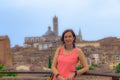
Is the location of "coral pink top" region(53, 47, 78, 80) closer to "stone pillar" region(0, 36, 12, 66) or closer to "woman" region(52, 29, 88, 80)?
"woman" region(52, 29, 88, 80)

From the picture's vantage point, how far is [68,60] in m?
4.45

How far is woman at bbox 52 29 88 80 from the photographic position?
4.45m

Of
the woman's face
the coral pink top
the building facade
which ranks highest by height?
the building facade

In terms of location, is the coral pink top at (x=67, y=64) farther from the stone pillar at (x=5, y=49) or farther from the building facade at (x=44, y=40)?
the building facade at (x=44, y=40)

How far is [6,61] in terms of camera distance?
135ft

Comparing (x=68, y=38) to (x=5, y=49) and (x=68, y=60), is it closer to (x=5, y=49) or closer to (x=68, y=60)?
(x=68, y=60)

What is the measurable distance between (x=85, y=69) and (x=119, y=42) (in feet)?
245

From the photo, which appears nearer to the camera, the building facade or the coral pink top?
the coral pink top

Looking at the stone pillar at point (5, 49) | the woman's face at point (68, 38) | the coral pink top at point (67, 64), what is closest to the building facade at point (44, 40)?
the stone pillar at point (5, 49)

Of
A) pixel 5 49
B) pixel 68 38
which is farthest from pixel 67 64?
pixel 5 49

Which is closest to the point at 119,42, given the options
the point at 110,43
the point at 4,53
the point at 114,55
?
the point at 110,43

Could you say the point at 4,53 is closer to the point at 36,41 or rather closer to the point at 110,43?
the point at 110,43

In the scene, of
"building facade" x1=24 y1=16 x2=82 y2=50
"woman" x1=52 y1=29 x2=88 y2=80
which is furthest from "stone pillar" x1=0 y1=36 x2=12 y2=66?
"building facade" x1=24 y1=16 x2=82 y2=50

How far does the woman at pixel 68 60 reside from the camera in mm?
Result: 4449
